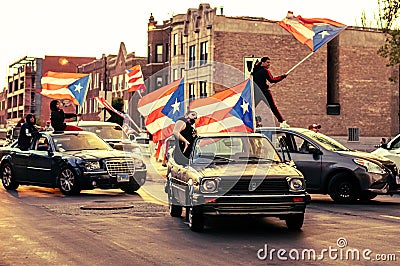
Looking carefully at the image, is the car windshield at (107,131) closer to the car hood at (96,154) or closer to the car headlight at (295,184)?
the car hood at (96,154)

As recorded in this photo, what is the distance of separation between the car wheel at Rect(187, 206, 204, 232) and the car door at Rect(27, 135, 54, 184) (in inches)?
309

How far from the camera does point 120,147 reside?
25.2m

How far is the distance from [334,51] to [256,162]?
161 ft

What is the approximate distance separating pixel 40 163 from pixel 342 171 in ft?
25.5

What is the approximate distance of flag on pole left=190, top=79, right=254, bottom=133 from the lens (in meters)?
18.8

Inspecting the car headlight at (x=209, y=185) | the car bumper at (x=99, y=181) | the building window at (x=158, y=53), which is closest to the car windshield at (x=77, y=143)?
the car bumper at (x=99, y=181)

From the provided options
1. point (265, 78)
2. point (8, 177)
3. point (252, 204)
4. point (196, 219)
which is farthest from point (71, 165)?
point (252, 204)

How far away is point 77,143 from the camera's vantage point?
18906mm

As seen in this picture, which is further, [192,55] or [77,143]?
[192,55]

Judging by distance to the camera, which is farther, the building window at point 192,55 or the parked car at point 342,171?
the building window at point 192,55

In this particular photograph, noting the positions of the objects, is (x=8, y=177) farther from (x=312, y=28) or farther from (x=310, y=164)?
(x=312, y=28)

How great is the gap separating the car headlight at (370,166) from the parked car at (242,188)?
415cm

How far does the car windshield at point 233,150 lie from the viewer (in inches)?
475

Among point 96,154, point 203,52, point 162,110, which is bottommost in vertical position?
point 96,154
